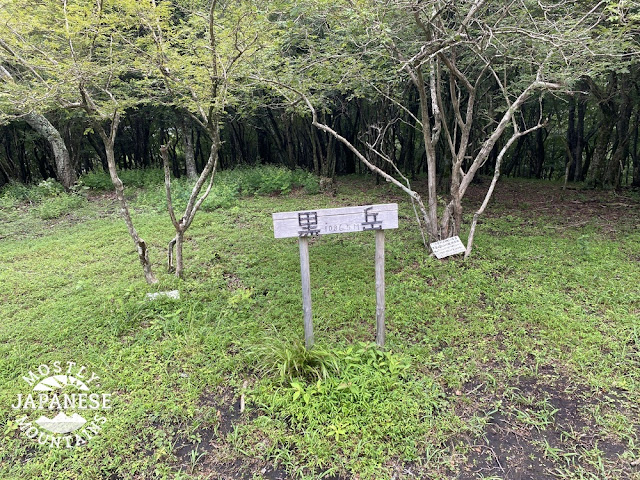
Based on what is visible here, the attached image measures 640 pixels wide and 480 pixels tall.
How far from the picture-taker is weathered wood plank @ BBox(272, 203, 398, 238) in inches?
105

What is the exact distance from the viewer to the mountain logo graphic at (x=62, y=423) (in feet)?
8.09

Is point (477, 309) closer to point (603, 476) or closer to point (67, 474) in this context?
point (603, 476)

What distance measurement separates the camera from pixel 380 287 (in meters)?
2.96

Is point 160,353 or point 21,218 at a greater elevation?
point 21,218

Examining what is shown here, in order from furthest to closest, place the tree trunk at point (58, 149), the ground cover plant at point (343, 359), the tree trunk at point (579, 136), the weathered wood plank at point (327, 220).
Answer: the tree trunk at point (579, 136) → the tree trunk at point (58, 149) → the weathered wood plank at point (327, 220) → the ground cover plant at point (343, 359)

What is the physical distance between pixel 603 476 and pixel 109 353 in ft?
12.2

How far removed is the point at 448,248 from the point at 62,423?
173 inches

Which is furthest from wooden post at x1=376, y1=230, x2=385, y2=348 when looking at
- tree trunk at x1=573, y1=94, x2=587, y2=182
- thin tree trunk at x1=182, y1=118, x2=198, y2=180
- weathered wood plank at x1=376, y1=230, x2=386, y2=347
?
tree trunk at x1=573, y1=94, x2=587, y2=182

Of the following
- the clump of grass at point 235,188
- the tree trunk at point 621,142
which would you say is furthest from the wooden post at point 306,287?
the tree trunk at point 621,142

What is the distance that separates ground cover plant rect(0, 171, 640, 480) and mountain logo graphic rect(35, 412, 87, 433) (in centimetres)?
14

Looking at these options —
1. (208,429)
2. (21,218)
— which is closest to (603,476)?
(208,429)

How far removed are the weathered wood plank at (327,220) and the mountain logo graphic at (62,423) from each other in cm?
194

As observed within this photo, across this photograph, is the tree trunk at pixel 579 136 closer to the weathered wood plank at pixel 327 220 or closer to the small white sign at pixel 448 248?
the small white sign at pixel 448 248

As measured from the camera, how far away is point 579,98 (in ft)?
28.1
